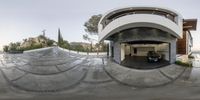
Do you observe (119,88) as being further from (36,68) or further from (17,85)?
Result: (36,68)

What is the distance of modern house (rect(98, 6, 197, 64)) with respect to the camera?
23.1ft

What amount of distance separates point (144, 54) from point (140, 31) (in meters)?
0.62

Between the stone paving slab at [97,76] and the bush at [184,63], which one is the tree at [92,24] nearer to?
the stone paving slab at [97,76]

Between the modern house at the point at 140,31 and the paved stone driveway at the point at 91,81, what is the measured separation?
18.3 inches

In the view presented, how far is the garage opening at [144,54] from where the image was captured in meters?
6.93

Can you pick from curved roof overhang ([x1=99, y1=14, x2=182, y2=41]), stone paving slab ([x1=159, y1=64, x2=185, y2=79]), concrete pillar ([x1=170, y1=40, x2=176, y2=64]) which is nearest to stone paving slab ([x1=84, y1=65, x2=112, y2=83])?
curved roof overhang ([x1=99, y1=14, x2=182, y2=41])

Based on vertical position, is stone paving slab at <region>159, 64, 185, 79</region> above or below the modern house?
below

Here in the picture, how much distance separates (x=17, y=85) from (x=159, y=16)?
427 cm

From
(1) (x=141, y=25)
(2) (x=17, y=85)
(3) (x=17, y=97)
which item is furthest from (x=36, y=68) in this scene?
(1) (x=141, y=25)

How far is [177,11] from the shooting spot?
6.43 meters

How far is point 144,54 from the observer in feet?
23.6

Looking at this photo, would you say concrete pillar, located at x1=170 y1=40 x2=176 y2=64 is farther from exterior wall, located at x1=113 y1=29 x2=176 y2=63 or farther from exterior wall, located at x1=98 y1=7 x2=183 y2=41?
exterior wall, located at x1=98 y1=7 x2=183 y2=41

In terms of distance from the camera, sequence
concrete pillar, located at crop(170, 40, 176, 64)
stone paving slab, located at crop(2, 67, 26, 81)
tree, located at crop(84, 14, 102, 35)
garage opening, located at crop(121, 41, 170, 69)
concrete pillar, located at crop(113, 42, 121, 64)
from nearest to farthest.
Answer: tree, located at crop(84, 14, 102, 35)
garage opening, located at crop(121, 41, 170, 69)
concrete pillar, located at crop(113, 42, 121, 64)
concrete pillar, located at crop(170, 40, 176, 64)
stone paving slab, located at crop(2, 67, 26, 81)

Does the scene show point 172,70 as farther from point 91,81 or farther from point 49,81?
point 49,81
